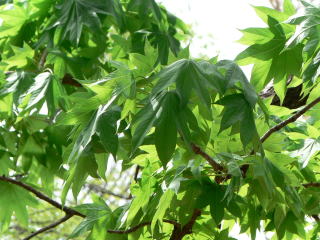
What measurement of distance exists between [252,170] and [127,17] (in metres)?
1.13

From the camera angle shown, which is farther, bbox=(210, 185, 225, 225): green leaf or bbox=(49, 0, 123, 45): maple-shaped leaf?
bbox=(49, 0, 123, 45): maple-shaped leaf

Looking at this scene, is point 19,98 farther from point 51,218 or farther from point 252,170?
point 51,218

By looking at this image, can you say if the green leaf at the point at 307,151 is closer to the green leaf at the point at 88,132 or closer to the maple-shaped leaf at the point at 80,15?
the green leaf at the point at 88,132

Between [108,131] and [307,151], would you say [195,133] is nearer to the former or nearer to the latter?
[108,131]

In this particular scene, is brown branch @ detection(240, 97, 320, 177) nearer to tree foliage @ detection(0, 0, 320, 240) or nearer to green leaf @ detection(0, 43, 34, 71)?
tree foliage @ detection(0, 0, 320, 240)

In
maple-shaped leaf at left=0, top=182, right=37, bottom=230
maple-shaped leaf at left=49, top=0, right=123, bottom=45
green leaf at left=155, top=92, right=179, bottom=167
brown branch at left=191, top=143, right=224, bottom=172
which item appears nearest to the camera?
green leaf at left=155, top=92, right=179, bottom=167

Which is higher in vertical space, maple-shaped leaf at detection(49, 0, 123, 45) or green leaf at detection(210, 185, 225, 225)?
maple-shaped leaf at detection(49, 0, 123, 45)

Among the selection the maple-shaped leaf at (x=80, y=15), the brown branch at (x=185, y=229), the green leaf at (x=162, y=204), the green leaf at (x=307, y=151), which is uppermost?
the maple-shaped leaf at (x=80, y=15)

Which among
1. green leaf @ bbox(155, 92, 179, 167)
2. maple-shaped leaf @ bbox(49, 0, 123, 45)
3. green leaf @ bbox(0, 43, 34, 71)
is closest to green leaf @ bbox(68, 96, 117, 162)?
green leaf @ bbox(155, 92, 179, 167)

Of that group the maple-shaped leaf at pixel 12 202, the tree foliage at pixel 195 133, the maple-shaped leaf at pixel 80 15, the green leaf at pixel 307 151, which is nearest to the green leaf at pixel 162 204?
the tree foliage at pixel 195 133

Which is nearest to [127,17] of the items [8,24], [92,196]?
[8,24]

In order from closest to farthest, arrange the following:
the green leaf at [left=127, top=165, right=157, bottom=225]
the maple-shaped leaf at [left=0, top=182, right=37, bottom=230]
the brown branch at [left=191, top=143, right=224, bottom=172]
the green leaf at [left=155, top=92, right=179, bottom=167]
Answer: the green leaf at [left=155, top=92, right=179, bottom=167], the brown branch at [left=191, top=143, right=224, bottom=172], the green leaf at [left=127, top=165, right=157, bottom=225], the maple-shaped leaf at [left=0, top=182, right=37, bottom=230]

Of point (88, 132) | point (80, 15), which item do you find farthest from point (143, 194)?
point (80, 15)

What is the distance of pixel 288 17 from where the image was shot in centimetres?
136
